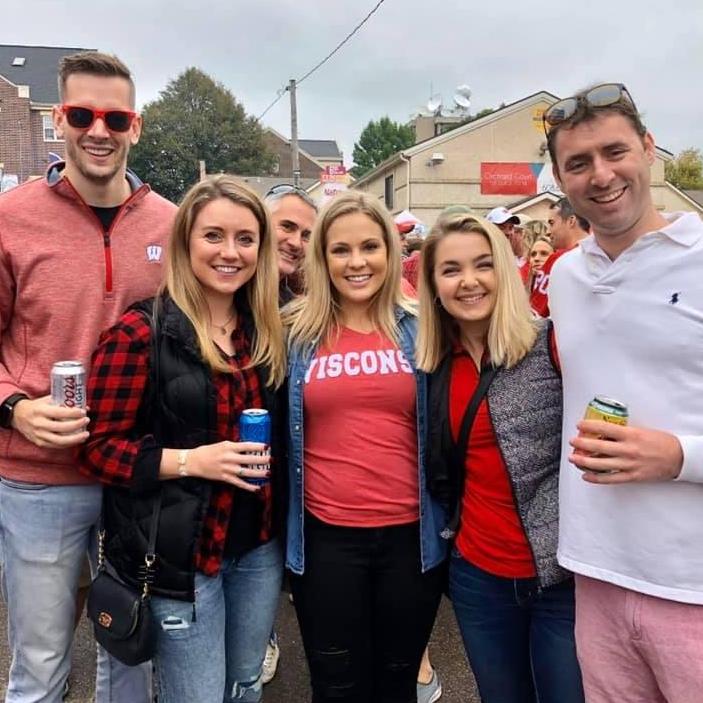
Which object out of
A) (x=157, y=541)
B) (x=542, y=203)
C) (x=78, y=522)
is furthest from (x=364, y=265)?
(x=542, y=203)

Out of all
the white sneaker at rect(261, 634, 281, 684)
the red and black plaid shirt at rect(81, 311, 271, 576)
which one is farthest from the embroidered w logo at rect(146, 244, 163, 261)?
the white sneaker at rect(261, 634, 281, 684)

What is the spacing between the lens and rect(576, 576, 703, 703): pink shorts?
5.09 feet

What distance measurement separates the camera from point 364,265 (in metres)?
2.37

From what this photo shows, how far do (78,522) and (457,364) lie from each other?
1468mm

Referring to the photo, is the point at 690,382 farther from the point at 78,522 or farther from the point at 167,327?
the point at 78,522

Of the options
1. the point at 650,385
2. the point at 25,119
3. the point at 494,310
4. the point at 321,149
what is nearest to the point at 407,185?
the point at 494,310

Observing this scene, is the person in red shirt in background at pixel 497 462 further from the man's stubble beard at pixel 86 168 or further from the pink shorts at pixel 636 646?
the man's stubble beard at pixel 86 168

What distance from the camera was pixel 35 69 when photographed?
138 feet

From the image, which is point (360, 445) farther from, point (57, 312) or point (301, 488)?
point (57, 312)

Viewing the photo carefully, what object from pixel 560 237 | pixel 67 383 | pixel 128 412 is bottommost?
pixel 128 412

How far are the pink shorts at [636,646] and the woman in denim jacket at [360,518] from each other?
62 centimetres

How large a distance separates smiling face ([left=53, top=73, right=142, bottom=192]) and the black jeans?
1461mm

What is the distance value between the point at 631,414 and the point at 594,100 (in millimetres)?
854

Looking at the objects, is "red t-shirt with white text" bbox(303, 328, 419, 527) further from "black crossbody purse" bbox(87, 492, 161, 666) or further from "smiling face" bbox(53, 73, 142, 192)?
"smiling face" bbox(53, 73, 142, 192)
